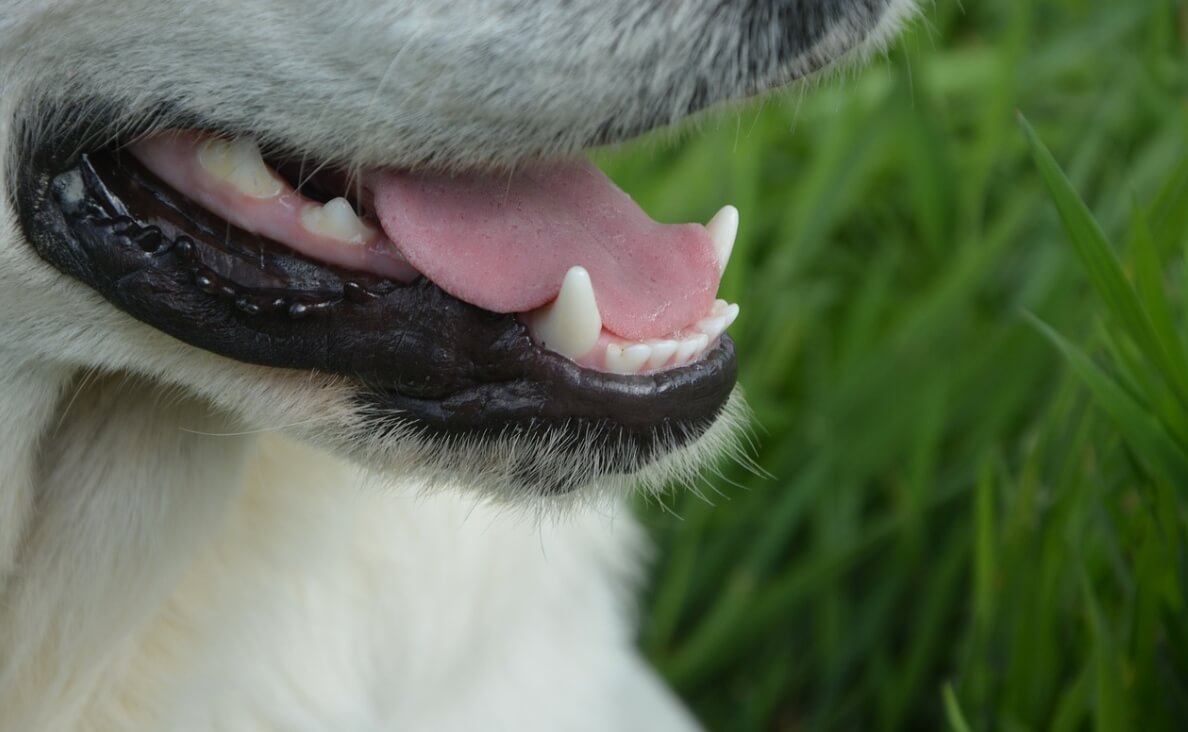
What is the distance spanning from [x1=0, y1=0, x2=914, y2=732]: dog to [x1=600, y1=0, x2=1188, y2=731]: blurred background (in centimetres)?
52

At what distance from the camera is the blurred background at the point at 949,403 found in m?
1.92

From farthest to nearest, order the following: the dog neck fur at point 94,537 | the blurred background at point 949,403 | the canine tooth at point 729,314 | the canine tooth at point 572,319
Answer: the blurred background at point 949,403 → the dog neck fur at point 94,537 → the canine tooth at point 729,314 → the canine tooth at point 572,319

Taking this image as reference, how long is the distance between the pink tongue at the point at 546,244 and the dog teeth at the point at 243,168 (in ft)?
0.34

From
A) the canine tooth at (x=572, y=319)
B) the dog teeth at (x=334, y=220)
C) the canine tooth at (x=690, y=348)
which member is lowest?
the canine tooth at (x=690, y=348)

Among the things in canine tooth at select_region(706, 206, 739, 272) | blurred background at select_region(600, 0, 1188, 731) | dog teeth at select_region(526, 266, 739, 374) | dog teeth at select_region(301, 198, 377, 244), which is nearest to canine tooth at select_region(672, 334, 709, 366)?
dog teeth at select_region(526, 266, 739, 374)

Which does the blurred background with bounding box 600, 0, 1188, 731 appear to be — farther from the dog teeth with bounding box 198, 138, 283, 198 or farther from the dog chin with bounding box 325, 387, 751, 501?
the dog teeth with bounding box 198, 138, 283, 198

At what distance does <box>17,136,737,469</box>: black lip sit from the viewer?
59.7 inches

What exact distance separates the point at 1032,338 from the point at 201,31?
168cm

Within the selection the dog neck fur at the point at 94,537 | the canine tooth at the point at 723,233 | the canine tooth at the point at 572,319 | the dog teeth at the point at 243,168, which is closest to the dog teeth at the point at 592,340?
the canine tooth at the point at 572,319

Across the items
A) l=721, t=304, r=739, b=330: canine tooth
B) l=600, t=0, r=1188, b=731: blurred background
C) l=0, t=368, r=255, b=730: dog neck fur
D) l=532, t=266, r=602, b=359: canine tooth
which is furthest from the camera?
l=600, t=0, r=1188, b=731: blurred background

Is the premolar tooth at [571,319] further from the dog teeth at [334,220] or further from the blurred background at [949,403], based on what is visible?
the blurred background at [949,403]

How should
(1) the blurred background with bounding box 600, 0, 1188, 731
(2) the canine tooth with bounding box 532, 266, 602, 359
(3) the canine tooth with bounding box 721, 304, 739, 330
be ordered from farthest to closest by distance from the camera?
1. (1) the blurred background with bounding box 600, 0, 1188, 731
2. (3) the canine tooth with bounding box 721, 304, 739, 330
3. (2) the canine tooth with bounding box 532, 266, 602, 359

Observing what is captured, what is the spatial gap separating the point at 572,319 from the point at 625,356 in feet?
0.24

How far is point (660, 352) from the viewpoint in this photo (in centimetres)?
154
